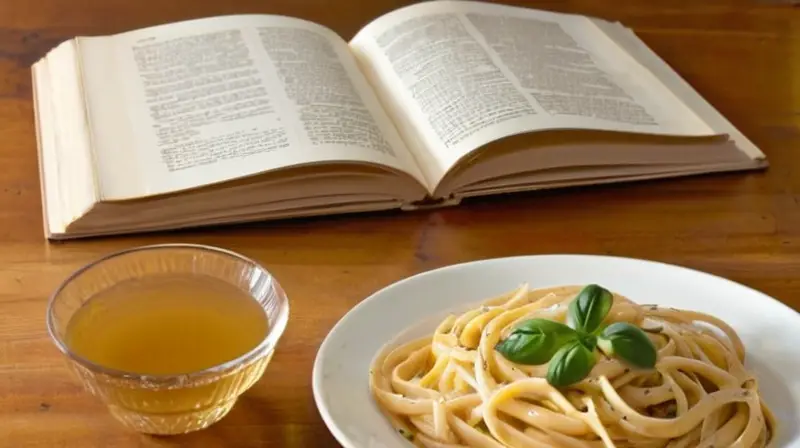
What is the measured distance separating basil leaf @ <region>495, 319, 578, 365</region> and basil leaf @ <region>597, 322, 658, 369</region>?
1.0 inches

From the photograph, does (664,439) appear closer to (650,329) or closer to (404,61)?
(650,329)

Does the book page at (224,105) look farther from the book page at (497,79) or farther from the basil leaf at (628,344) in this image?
the basil leaf at (628,344)

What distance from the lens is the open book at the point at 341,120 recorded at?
42.8 inches

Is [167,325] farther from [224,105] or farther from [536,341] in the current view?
[224,105]

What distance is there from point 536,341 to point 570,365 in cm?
3

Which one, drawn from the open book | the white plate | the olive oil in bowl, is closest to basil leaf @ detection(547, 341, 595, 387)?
the white plate

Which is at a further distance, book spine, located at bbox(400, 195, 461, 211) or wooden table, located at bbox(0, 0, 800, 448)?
book spine, located at bbox(400, 195, 461, 211)

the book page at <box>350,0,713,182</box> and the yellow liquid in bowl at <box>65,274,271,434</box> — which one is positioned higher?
the book page at <box>350,0,713,182</box>

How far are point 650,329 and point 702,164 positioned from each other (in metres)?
0.46

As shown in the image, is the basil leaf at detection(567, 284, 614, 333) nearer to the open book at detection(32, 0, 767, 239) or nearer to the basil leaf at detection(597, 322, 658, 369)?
the basil leaf at detection(597, 322, 658, 369)

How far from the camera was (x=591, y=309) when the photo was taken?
76cm

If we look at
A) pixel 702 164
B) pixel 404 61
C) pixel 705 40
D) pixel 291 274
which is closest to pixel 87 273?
pixel 291 274

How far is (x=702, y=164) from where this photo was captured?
47.9 inches

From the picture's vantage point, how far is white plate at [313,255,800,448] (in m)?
0.77
